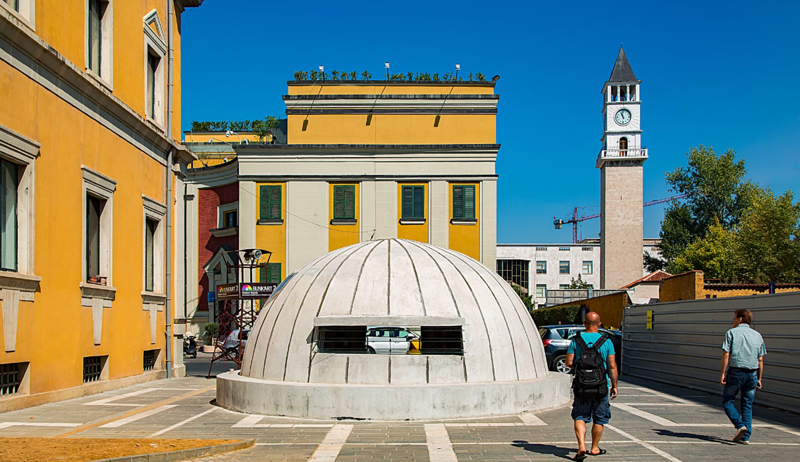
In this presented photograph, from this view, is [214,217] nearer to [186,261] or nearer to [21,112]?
[186,261]

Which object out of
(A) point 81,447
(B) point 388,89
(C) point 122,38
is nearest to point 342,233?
(B) point 388,89

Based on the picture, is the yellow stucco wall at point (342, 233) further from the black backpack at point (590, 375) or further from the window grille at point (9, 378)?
the black backpack at point (590, 375)

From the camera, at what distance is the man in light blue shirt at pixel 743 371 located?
944 centimetres

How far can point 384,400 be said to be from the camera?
11.1m

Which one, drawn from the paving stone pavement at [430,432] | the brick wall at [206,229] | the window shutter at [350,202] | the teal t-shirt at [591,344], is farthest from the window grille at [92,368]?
the brick wall at [206,229]

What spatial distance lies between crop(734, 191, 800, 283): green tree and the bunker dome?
3245 centimetres

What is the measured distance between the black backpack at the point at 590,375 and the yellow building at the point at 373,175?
1045 inches

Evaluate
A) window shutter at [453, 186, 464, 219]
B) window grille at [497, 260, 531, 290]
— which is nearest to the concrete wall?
window grille at [497, 260, 531, 290]

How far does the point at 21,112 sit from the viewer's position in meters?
12.7

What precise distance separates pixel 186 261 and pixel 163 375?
71.2 feet

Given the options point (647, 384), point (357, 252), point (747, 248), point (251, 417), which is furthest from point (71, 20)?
point (747, 248)

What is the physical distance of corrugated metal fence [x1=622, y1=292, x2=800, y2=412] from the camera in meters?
12.9

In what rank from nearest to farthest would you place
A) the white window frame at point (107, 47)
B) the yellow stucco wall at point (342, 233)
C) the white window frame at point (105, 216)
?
the white window frame at point (105, 216), the white window frame at point (107, 47), the yellow stucco wall at point (342, 233)

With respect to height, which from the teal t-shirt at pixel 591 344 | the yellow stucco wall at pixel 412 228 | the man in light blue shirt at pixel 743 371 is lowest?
the man in light blue shirt at pixel 743 371
